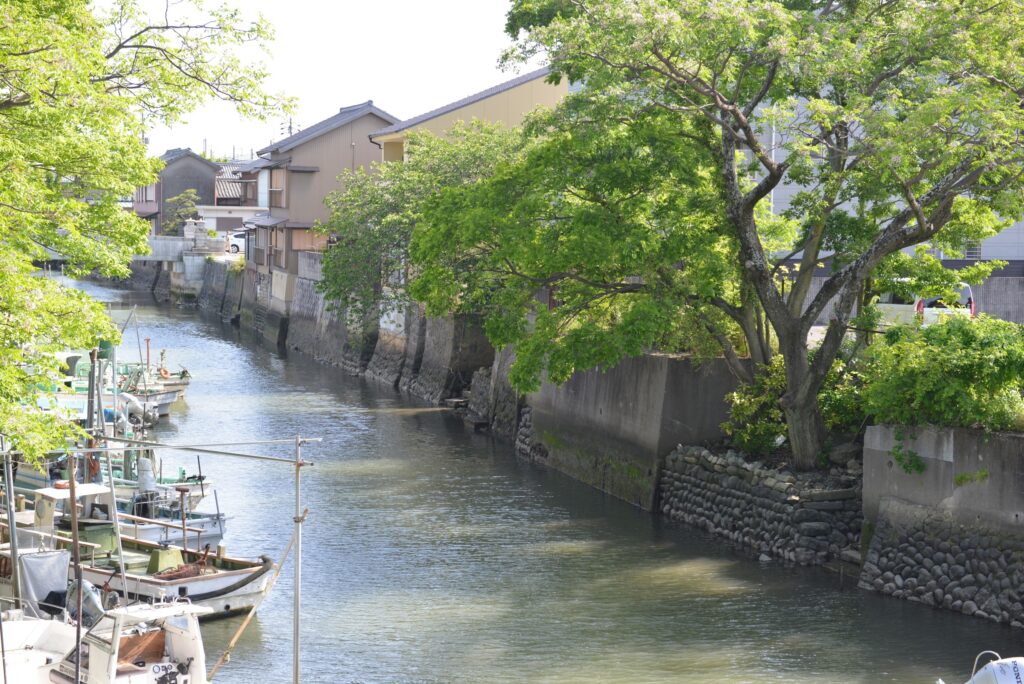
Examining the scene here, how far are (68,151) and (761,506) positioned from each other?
1553cm

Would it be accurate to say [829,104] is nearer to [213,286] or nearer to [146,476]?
[146,476]

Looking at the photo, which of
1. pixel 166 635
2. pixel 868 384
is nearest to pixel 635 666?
pixel 166 635

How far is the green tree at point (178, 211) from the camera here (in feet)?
341

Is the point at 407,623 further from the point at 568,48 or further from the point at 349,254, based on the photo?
the point at 349,254

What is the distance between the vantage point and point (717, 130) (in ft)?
90.2

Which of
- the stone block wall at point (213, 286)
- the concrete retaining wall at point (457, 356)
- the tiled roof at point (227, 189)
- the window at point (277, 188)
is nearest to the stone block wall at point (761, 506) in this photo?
the concrete retaining wall at point (457, 356)

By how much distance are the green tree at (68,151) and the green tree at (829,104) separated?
8129 mm

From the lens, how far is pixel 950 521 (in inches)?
A: 885

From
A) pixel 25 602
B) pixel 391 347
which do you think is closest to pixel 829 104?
pixel 25 602

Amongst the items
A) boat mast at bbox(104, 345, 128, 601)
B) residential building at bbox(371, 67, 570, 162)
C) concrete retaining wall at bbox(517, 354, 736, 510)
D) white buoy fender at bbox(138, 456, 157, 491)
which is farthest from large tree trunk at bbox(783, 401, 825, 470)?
residential building at bbox(371, 67, 570, 162)

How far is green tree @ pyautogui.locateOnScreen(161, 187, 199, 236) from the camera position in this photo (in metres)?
104

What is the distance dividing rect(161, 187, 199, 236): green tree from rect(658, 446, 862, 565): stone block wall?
265 ft

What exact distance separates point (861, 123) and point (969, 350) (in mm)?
4491

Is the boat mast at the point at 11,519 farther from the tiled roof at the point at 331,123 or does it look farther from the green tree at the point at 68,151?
the tiled roof at the point at 331,123
